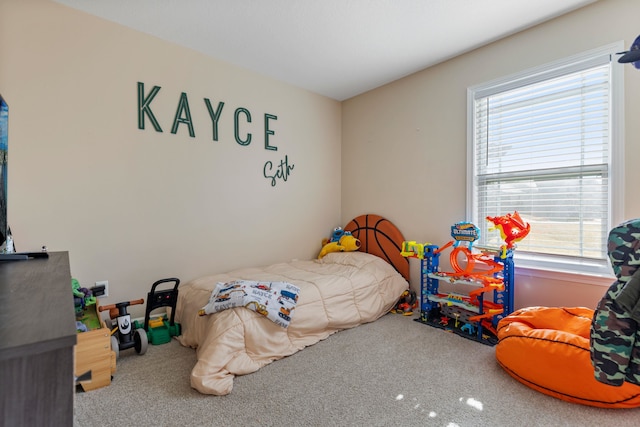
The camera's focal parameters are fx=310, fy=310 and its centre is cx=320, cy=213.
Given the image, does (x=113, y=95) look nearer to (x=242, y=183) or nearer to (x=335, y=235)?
(x=242, y=183)

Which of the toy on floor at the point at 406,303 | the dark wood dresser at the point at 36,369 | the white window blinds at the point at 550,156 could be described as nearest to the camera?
the dark wood dresser at the point at 36,369

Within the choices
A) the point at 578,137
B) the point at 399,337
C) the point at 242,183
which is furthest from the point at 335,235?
the point at 578,137

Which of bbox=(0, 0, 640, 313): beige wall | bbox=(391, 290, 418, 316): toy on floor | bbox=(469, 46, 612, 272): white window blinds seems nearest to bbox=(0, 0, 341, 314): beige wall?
bbox=(0, 0, 640, 313): beige wall

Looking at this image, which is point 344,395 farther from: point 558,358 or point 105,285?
point 105,285

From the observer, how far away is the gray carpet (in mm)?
1553

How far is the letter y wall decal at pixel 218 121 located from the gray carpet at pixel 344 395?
185 centimetres

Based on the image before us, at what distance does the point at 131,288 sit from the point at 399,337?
2239 millimetres

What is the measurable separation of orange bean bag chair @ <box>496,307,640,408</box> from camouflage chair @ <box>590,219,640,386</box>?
67 centimetres

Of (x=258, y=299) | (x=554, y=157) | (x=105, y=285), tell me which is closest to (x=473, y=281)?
(x=554, y=157)

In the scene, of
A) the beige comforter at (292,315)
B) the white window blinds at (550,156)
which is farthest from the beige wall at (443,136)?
the beige comforter at (292,315)

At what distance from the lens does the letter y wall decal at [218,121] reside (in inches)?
103

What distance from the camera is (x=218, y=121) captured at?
304 centimetres

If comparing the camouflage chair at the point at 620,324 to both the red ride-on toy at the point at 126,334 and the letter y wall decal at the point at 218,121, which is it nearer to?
the red ride-on toy at the point at 126,334

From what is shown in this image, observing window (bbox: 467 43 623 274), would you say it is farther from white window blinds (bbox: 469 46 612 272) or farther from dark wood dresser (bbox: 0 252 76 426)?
dark wood dresser (bbox: 0 252 76 426)
